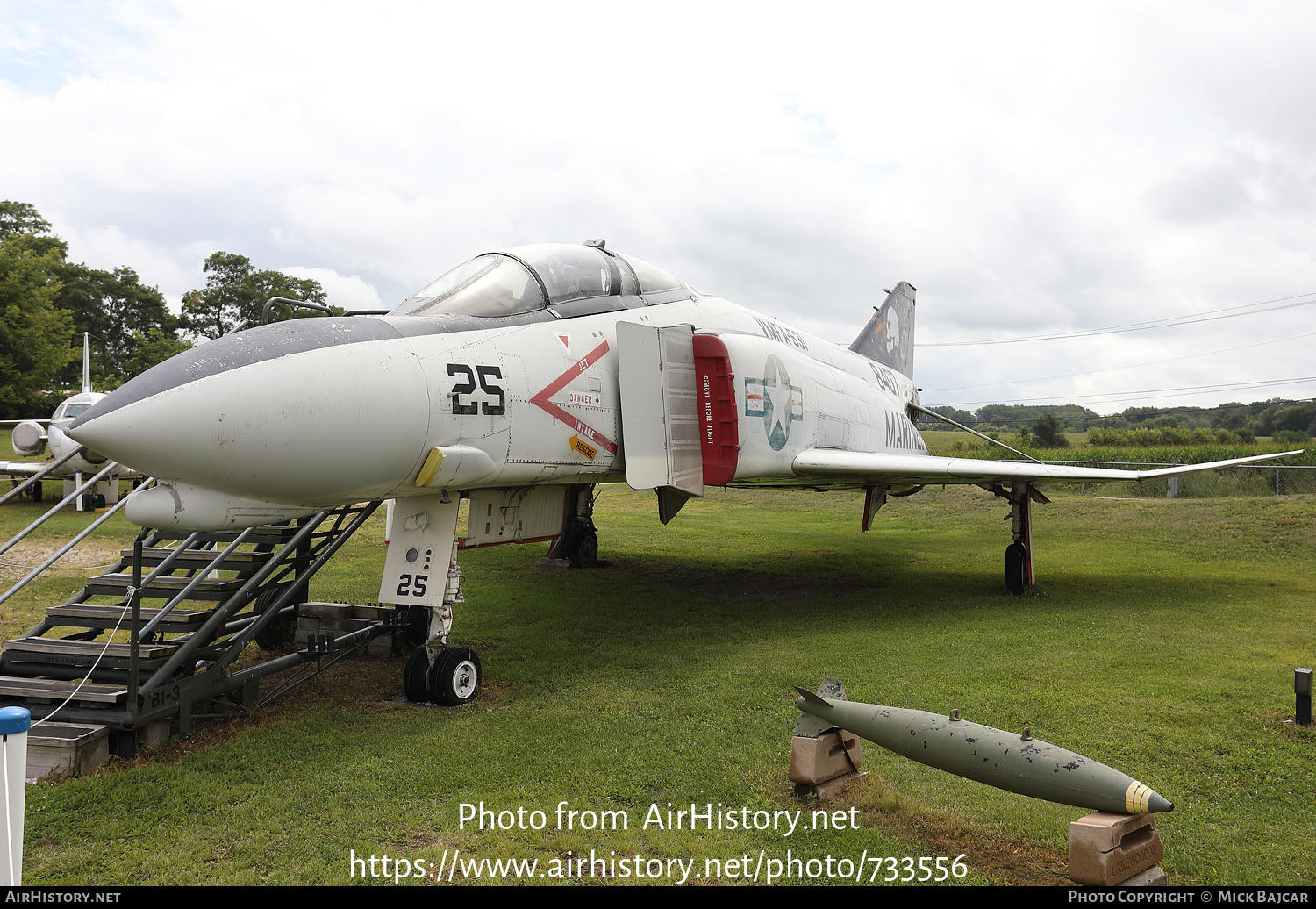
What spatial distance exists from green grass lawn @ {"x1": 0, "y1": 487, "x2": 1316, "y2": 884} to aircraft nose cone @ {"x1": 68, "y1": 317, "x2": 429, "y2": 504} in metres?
1.80

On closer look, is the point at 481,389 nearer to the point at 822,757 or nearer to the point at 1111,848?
the point at 822,757

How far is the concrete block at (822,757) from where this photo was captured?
4465 millimetres

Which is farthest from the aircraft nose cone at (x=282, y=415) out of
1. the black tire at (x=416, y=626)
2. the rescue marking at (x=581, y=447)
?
the black tire at (x=416, y=626)

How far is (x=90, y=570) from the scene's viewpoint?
40.5 feet

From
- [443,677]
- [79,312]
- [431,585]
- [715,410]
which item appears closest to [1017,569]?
[715,410]

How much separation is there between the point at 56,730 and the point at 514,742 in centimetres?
278

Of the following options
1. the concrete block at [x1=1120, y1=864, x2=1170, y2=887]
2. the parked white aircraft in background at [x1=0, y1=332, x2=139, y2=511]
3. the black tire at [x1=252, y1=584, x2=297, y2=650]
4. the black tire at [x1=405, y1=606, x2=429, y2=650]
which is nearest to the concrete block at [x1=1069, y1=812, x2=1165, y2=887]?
the concrete block at [x1=1120, y1=864, x2=1170, y2=887]

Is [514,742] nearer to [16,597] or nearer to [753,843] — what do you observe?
[753,843]

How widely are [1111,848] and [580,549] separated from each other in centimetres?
1180

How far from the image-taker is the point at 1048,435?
155ft

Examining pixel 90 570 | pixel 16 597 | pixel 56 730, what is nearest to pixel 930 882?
pixel 56 730

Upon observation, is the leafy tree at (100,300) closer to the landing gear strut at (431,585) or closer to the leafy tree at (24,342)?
the leafy tree at (24,342)

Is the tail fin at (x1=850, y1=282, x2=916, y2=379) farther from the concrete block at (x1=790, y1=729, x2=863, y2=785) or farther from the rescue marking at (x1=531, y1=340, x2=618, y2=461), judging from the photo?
Answer: the concrete block at (x1=790, y1=729, x2=863, y2=785)

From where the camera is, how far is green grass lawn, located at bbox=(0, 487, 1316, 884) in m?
4.00
